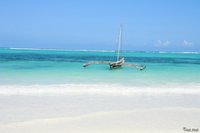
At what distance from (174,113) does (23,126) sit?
13.8ft

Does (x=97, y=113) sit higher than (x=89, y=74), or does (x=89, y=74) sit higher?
(x=97, y=113)

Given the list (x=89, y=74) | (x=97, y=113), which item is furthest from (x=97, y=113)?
(x=89, y=74)

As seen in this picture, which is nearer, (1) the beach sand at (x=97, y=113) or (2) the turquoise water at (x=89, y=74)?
(1) the beach sand at (x=97, y=113)

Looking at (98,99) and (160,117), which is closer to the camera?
(160,117)

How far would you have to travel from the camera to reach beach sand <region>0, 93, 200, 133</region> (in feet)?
16.6

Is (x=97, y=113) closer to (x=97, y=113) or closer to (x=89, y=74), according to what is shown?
(x=97, y=113)

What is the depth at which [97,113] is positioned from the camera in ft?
20.2

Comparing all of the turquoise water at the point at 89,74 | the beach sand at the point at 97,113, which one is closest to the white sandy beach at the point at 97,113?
the beach sand at the point at 97,113

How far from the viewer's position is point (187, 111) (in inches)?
255

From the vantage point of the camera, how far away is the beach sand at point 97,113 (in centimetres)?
507

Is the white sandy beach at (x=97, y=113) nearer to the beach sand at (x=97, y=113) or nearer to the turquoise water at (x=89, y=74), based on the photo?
the beach sand at (x=97, y=113)

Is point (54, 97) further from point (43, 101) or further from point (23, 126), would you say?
point (23, 126)

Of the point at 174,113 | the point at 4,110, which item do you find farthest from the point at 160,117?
the point at 4,110

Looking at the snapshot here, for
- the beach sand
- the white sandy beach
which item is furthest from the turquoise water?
the beach sand
